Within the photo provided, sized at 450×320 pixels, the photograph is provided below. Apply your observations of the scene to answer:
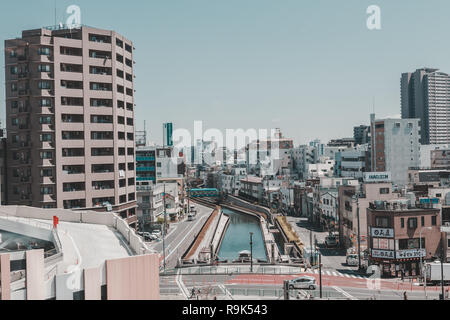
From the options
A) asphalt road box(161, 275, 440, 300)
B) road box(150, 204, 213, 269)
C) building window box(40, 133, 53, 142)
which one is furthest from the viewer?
road box(150, 204, 213, 269)

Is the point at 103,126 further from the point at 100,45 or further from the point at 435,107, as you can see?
the point at 435,107

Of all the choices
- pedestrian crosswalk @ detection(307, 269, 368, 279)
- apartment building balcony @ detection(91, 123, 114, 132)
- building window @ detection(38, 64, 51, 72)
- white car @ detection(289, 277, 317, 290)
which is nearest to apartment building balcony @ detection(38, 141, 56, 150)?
apartment building balcony @ detection(91, 123, 114, 132)

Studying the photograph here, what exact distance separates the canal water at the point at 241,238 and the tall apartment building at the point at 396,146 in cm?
1333

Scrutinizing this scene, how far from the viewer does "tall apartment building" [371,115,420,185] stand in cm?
4075

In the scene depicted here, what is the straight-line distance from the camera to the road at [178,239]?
71.7 feet

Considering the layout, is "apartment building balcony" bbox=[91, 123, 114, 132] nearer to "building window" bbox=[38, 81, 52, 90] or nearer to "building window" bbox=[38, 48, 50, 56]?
"building window" bbox=[38, 81, 52, 90]

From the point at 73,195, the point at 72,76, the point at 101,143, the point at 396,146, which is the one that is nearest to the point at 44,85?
the point at 72,76

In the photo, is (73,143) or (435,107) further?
(435,107)

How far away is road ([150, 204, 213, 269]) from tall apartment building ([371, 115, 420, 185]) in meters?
17.9

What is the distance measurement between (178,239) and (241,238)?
8.20 metres

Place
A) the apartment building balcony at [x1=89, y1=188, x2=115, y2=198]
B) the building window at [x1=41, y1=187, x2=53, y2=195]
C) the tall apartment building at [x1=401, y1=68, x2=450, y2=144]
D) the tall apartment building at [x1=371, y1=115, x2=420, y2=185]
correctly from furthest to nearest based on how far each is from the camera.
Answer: the tall apartment building at [x1=401, y1=68, x2=450, y2=144] → the tall apartment building at [x1=371, y1=115, x2=420, y2=185] → the apartment building balcony at [x1=89, y1=188, x2=115, y2=198] → the building window at [x1=41, y1=187, x2=53, y2=195]

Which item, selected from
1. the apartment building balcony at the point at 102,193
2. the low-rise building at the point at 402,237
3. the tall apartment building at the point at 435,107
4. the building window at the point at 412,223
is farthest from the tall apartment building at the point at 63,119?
the tall apartment building at the point at 435,107

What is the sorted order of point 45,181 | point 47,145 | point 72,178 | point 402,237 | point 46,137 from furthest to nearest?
1. point 72,178
2. point 46,137
3. point 47,145
4. point 45,181
5. point 402,237

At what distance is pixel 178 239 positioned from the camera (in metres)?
27.1
